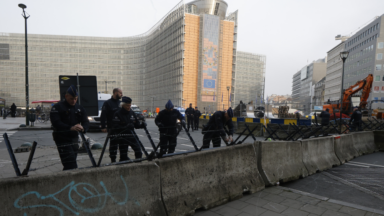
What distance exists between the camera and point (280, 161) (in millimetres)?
5043

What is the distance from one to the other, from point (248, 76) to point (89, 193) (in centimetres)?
10454

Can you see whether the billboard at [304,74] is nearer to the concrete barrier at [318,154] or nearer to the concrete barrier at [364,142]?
the concrete barrier at [364,142]

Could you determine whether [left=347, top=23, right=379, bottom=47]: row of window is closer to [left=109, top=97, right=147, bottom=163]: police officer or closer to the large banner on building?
the large banner on building

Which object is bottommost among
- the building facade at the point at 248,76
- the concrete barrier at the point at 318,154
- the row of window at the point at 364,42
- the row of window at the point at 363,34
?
the concrete barrier at the point at 318,154

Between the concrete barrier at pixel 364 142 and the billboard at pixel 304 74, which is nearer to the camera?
the concrete barrier at pixel 364 142

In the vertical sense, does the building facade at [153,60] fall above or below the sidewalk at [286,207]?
above

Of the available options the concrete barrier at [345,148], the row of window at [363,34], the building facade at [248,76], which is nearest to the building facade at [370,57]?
the row of window at [363,34]

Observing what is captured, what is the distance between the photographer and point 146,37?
8925cm

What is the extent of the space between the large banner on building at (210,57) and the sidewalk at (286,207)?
68.1 metres

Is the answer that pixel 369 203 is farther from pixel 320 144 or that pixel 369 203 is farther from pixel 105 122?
pixel 105 122

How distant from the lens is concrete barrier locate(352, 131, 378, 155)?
8812mm

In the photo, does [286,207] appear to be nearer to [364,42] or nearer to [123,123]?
[123,123]

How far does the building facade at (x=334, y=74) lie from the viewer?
8896 cm

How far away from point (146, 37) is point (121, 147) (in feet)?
294
